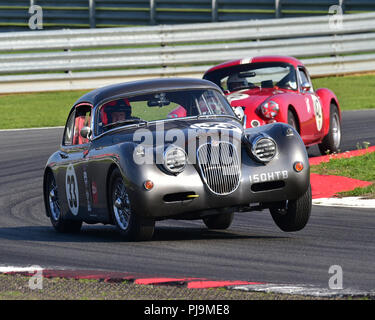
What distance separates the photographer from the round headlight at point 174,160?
7.71 meters

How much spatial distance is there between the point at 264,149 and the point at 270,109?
15.9 ft

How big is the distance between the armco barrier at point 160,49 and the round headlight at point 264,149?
1319 centimetres

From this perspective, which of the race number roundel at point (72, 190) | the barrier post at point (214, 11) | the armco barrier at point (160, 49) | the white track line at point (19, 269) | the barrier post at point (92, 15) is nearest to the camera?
the white track line at point (19, 269)

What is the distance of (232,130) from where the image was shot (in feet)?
26.9

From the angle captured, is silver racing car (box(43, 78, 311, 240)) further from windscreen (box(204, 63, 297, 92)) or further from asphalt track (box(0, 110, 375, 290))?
windscreen (box(204, 63, 297, 92))

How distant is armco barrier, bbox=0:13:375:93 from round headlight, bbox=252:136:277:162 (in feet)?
43.3

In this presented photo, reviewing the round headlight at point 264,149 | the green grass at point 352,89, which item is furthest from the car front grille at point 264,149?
the green grass at point 352,89

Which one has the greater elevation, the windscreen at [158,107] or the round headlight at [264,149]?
the windscreen at [158,107]

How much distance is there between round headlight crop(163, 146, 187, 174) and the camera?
303 inches

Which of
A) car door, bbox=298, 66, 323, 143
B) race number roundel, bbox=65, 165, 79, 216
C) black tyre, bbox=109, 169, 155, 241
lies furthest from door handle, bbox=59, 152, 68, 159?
car door, bbox=298, 66, 323, 143

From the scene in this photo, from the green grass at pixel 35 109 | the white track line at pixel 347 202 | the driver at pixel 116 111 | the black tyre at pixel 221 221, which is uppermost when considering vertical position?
the driver at pixel 116 111

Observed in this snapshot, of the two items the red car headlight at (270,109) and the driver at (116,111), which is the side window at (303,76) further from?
the driver at (116,111)

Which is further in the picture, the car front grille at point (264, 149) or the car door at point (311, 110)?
the car door at point (311, 110)

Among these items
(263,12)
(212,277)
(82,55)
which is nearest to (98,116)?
(212,277)
